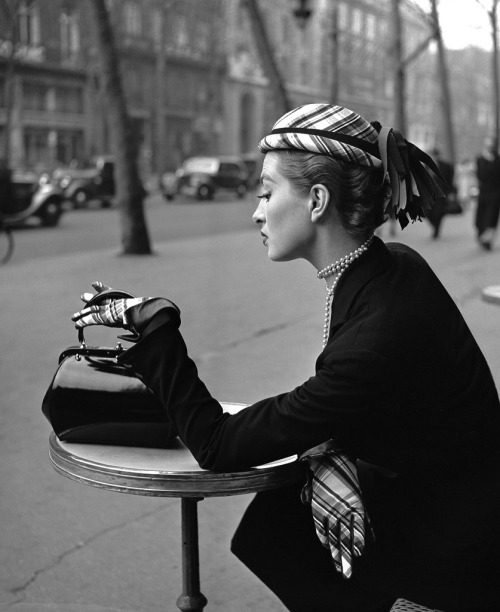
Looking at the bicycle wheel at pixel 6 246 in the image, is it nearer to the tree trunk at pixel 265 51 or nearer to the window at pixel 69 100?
the tree trunk at pixel 265 51

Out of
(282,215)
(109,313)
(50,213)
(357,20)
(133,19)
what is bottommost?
(50,213)

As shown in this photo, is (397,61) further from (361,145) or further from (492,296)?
(361,145)

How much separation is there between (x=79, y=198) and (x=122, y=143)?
618 inches

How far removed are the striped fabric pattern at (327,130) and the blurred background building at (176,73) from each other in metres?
25.4

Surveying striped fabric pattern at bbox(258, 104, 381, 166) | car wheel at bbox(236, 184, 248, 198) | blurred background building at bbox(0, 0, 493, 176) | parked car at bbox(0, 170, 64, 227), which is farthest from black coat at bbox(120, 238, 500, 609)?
car wheel at bbox(236, 184, 248, 198)

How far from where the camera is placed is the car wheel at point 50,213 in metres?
20.8

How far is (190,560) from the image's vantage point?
2.06 meters

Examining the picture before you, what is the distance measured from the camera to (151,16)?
47.7m

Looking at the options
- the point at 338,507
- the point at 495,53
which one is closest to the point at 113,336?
the point at 338,507

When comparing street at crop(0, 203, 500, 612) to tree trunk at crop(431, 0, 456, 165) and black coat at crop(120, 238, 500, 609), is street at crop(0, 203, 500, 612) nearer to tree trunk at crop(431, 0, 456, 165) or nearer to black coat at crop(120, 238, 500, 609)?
black coat at crop(120, 238, 500, 609)

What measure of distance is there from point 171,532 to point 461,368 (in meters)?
2.29

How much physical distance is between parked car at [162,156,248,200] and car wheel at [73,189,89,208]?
5.17 m

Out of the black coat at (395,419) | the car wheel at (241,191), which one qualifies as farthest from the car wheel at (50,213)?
the black coat at (395,419)

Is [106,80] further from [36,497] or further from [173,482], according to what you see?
[173,482]
